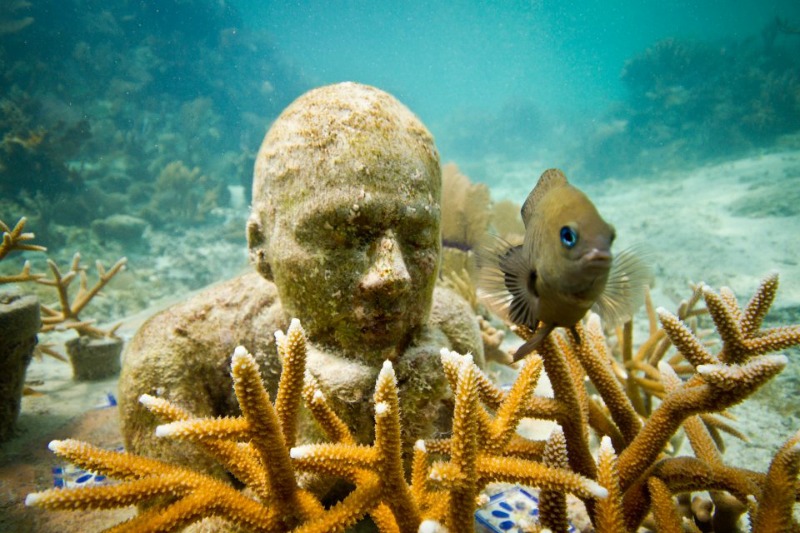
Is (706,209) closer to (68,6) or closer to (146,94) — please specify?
(146,94)

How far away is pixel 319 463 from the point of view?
149cm

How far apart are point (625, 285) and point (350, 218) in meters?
1.11

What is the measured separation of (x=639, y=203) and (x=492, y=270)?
650 inches

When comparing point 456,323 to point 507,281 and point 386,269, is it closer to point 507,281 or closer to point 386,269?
point 386,269

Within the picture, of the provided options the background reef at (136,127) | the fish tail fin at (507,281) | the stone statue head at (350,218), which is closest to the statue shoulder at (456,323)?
the stone statue head at (350,218)

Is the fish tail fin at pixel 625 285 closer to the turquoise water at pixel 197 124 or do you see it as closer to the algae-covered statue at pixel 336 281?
the algae-covered statue at pixel 336 281

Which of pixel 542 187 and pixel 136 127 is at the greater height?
pixel 136 127

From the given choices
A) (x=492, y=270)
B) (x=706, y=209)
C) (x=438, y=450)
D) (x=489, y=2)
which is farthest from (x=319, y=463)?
(x=489, y=2)

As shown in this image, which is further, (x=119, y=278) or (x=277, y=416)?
(x=119, y=278)

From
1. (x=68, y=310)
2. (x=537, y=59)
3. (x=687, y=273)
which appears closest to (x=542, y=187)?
(x=68, y=310)

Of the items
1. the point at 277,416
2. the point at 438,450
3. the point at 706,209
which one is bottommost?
the point at 438,450

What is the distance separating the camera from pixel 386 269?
1764 millimetres

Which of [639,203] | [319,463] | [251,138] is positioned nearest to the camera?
[319,463]

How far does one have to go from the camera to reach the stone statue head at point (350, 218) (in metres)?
1.79
